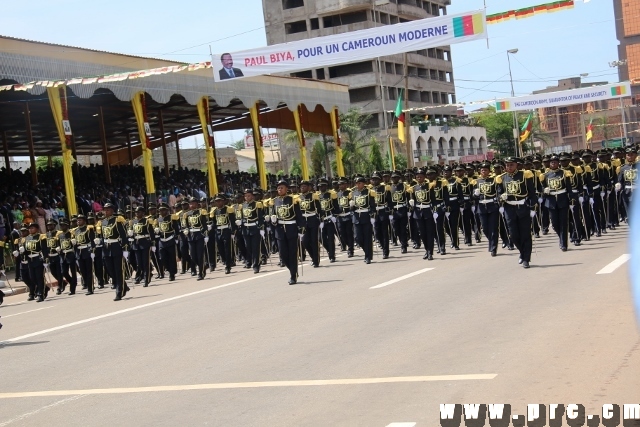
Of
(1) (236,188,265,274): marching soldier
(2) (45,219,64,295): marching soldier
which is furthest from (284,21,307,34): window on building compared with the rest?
(1) (236,188,265,274): marching soldier

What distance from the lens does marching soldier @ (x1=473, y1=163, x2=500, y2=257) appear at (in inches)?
795

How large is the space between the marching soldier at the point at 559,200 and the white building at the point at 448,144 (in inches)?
2463

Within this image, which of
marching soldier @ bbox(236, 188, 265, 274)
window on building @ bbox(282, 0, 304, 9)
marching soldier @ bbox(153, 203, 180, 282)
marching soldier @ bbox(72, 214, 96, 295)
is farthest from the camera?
window on building @ bbox(282, 0, 304, 9)

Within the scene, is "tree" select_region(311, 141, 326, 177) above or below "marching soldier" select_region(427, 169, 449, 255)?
above

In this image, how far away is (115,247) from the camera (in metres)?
20.0

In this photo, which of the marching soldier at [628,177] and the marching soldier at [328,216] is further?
the marching soldier at [328,216]

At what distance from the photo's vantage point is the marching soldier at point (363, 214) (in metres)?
21.8

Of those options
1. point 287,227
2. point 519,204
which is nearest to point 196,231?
point 287,227

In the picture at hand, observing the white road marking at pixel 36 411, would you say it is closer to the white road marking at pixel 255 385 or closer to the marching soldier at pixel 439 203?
the white road marking at pixel 255 385

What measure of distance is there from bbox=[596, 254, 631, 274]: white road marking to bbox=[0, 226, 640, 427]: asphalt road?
0.14 m

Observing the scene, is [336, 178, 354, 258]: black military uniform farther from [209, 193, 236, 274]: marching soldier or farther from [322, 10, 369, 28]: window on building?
[322, 10, 369, 28]: window on building

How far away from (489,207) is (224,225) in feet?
24.0

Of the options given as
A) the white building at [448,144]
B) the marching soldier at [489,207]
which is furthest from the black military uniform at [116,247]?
the white building at [448,144]

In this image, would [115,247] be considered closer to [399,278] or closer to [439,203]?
[399,278]
